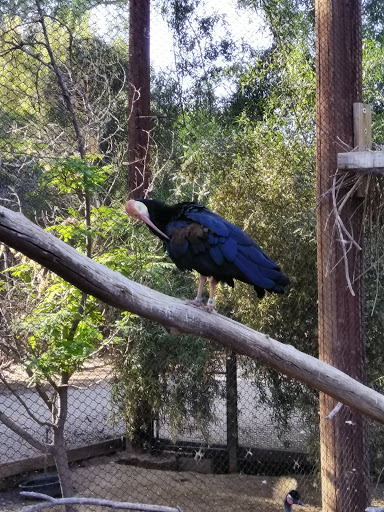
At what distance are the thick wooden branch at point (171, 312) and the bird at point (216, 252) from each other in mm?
136

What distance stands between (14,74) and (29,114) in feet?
0.79

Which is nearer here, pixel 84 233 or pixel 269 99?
pixel 84 233

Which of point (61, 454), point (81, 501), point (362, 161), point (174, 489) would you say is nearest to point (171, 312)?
point (81, 501)

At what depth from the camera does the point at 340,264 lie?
3.10 metres

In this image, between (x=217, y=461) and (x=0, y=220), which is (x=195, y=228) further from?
(x=217, y=461)

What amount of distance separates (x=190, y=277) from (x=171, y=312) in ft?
7.33

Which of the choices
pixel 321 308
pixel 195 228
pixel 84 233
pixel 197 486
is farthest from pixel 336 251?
pixel 197 486

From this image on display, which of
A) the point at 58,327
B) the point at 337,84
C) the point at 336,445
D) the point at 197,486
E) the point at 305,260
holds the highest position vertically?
the point at 337,84

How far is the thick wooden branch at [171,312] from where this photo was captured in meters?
1.48

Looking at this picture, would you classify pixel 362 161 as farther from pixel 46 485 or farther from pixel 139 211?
pixel 46 485

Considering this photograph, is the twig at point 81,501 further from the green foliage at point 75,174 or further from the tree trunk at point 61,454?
the tree trunk at point 61,454

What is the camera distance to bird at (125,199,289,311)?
2.22 m

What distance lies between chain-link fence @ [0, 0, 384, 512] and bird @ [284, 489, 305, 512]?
0.04 feet

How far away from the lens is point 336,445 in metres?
3.12
